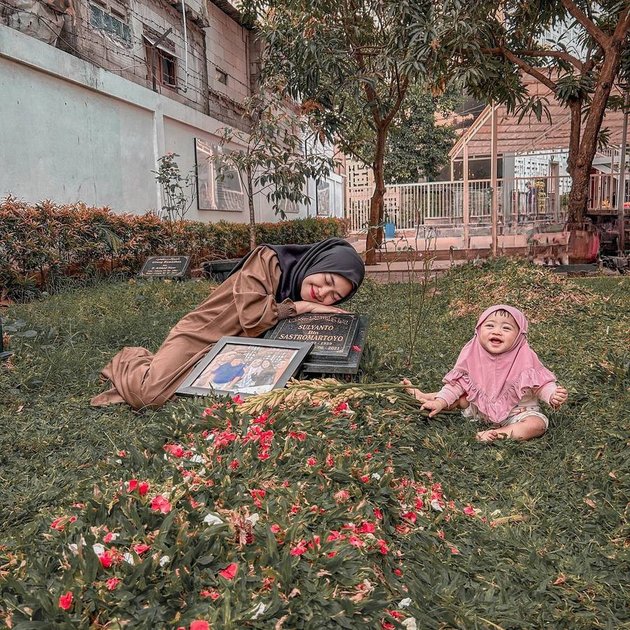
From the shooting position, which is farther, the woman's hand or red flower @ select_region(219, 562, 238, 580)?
the woman's hand

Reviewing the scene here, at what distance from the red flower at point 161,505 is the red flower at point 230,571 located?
286 millimetres

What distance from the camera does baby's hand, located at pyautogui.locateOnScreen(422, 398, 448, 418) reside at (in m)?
3.09

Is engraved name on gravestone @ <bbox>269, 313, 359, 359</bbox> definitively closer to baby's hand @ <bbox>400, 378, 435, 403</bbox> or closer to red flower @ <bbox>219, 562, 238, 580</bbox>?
baby's hand @ <bbox>400, 378, 435, 403</bbox>

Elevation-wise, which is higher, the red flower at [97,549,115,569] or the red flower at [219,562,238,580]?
the red flower at [97,549,115,569]

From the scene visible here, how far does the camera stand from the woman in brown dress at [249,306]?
12.0 ft

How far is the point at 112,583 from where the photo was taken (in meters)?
1.37

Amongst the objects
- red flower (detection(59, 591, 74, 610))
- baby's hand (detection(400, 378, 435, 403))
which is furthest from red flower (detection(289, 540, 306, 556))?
baby's hand (detection(400, 378, 435, 403))

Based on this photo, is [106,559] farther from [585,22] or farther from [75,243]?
[585,22]

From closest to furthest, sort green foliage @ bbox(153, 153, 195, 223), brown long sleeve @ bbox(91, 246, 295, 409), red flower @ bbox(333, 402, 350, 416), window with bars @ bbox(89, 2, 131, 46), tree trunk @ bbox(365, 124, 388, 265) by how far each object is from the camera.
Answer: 1. red flower @ bbox(333, 402, 350, 416)
2. brown long sleeve @ bbox(91, 246, 295, 409)
3. window with bars @ bbox(89, 2, 131, 46)
4. green foliage @ bbox(153, 153, 195, 223)
5. tree trunk @ bbox(365, 124, 388, 265)

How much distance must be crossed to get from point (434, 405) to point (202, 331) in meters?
1.55

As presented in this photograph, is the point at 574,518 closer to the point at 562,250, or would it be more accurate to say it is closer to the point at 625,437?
the point at 625,437

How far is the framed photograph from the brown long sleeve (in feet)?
0.57

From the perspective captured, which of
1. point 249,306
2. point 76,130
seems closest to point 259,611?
point 249,306

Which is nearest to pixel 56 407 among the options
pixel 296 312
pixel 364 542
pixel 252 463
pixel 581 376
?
pixel 296 312
